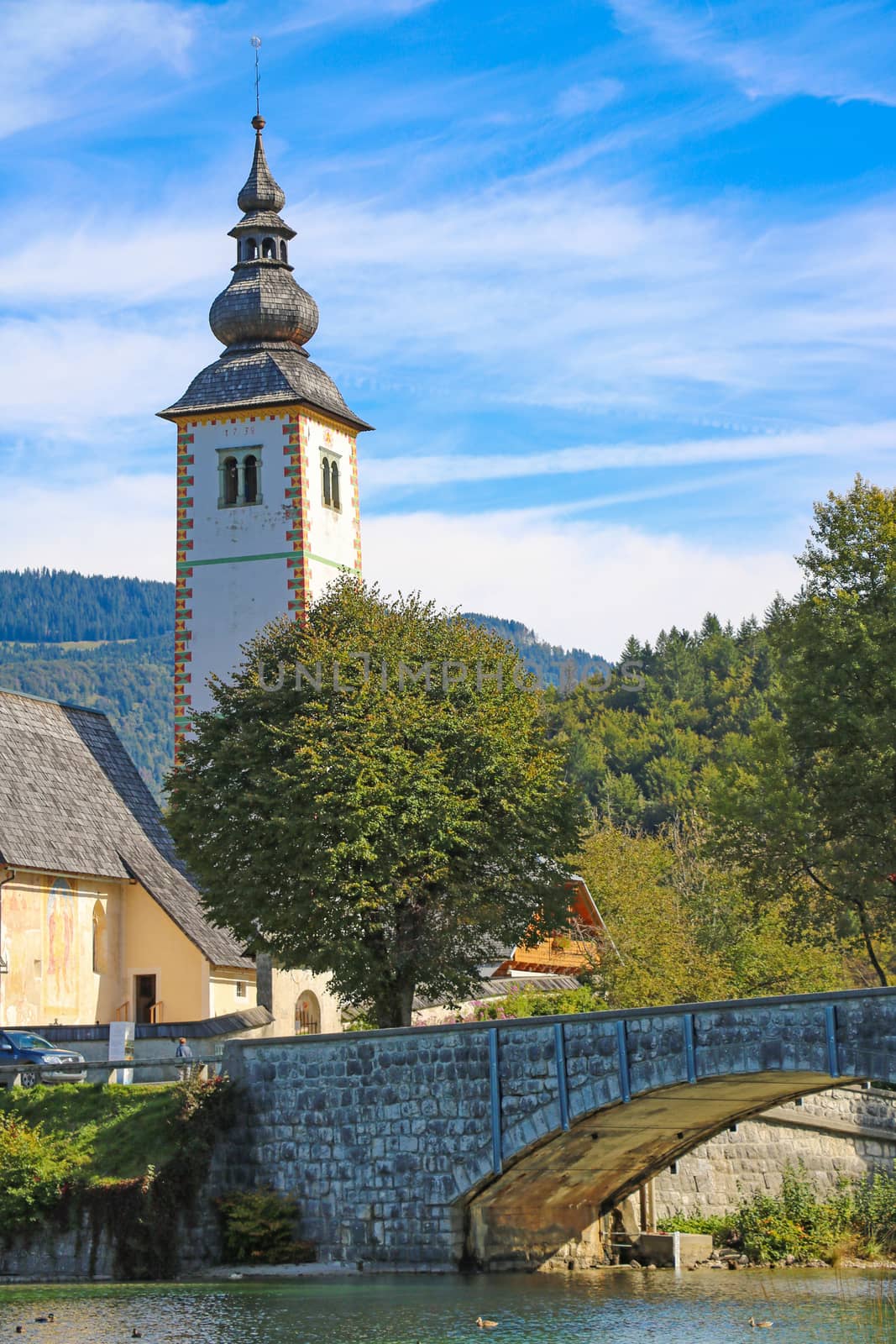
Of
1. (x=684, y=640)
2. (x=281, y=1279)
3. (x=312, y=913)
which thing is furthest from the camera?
(x=684, y=640)

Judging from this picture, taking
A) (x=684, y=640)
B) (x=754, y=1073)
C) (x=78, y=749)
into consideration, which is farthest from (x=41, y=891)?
(x=684, y=640)

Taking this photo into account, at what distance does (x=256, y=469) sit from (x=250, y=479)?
337 mm

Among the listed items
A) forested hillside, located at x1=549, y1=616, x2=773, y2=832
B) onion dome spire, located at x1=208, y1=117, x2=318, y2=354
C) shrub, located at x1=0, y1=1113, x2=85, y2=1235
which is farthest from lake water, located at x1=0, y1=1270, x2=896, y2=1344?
forested hillside, located at x1=549, y1=616, x2=773, y2=832

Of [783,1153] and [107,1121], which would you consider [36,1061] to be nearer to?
[107,1121]

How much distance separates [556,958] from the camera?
5756 centimetres

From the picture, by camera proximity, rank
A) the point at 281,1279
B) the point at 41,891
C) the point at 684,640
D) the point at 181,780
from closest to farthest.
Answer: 1. the point at 281,1279
2. the point at 181,780
3. the point at 41,891
4. the point at 684,640

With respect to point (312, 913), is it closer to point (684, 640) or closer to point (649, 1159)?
point (649, 1159)

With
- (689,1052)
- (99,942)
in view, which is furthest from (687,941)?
(689,1052)

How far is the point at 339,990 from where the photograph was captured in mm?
39750

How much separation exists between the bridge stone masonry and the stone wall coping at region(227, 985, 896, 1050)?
4cm

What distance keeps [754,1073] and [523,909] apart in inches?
479

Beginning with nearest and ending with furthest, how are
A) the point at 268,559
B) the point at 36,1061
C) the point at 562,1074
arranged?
the point at 562,1074 < the point at 36,1061 < the point at 268,559

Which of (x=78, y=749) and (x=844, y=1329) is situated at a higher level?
(x=78, y=749)

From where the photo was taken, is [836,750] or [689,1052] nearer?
[689,1052]
